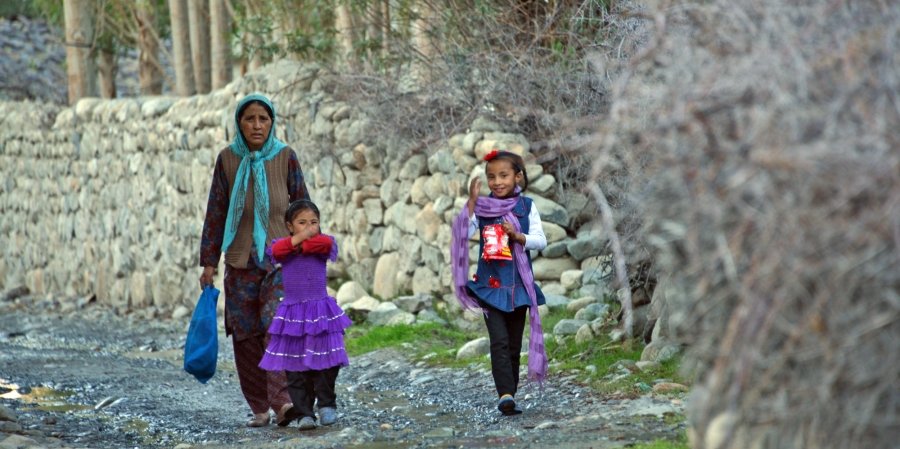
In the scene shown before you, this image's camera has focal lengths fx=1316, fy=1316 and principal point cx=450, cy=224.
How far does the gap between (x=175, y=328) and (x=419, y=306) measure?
351 centimetres

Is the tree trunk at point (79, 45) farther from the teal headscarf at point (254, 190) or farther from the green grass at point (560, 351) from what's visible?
the teal headscarf at point (254, 190)

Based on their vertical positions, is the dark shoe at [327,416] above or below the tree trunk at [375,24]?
below

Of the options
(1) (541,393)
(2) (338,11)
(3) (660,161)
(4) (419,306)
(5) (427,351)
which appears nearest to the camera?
(3) (660,161)

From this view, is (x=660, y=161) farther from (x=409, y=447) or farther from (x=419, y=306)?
(x=419, y=306)

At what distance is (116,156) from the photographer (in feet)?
48.4

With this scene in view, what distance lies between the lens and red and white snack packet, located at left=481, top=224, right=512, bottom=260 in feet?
20.3

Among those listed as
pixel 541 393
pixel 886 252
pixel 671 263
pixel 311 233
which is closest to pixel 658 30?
pixel 671 263

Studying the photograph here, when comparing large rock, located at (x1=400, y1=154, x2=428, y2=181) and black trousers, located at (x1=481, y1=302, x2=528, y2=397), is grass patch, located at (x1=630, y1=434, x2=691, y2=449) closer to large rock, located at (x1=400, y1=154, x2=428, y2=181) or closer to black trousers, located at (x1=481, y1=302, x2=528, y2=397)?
black trousers, located at (x1=481, y1=302, x2=528, y2=397)

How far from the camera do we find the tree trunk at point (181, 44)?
50.6ft

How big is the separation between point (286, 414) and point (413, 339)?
2878mm

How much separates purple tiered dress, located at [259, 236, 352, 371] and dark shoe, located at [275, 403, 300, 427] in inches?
12.0

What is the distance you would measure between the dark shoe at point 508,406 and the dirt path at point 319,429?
6cm

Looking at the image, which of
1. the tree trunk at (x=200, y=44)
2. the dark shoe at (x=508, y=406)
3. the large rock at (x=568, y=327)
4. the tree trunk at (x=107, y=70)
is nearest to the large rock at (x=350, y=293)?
the large rock at (x=568, y=327)

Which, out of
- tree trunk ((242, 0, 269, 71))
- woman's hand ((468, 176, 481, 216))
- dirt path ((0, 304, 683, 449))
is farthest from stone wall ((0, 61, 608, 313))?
woman's hand ((468, 176, 481, 216))
